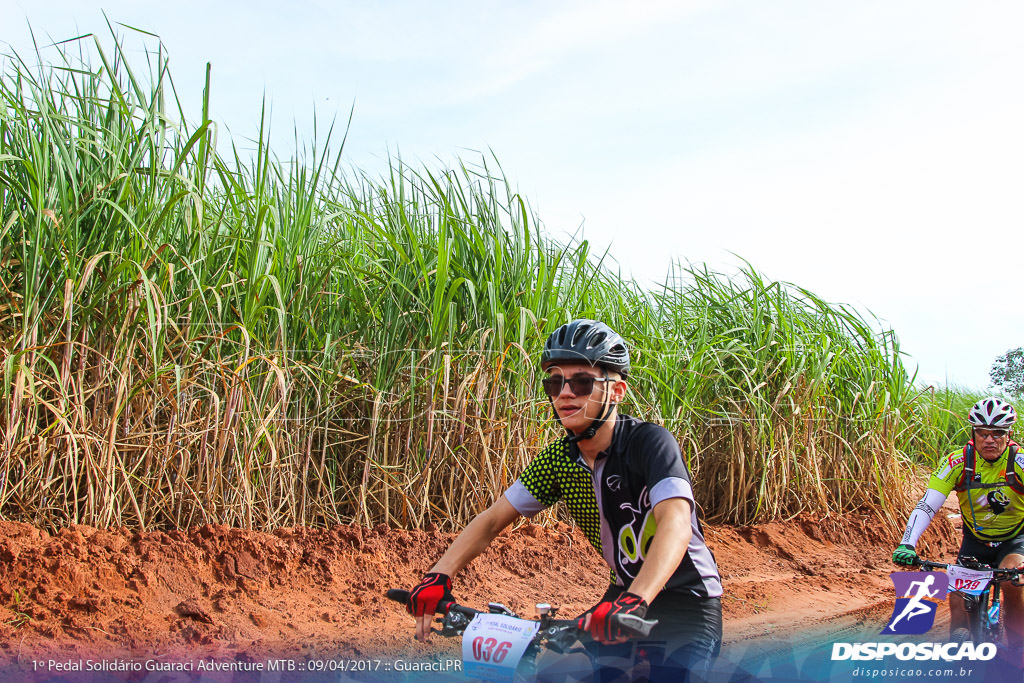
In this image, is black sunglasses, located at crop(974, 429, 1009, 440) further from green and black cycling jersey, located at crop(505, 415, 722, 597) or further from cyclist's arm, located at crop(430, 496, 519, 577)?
cyclist's arm, located at crop(430, 496, 519, 577)

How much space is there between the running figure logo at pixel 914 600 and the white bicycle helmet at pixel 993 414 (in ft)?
4.89

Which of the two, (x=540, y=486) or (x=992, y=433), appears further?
(x=992, y=433)

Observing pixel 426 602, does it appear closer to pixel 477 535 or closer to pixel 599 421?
pixel 477 535

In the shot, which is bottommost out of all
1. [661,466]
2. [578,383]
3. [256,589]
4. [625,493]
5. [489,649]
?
[256,589]

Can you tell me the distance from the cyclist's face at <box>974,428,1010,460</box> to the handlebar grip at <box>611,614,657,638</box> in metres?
4.20

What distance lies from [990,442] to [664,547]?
3862 millimetres

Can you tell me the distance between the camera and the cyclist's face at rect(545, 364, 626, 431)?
270cm

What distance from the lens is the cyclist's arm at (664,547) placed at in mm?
2312

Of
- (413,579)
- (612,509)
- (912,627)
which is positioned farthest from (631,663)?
(413,579)

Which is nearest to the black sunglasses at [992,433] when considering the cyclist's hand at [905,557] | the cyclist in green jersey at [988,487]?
the cyclist in green jersey at [988,487]

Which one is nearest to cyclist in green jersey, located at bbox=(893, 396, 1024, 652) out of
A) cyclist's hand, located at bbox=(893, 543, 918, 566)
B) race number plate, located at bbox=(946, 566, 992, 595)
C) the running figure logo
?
race number plate, located at bbox=(946, 566, 992, 595)

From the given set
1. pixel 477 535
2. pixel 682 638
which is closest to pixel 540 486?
pixel 477 535

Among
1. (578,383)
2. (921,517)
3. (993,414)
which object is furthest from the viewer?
(993,414)

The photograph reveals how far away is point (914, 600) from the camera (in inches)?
158
